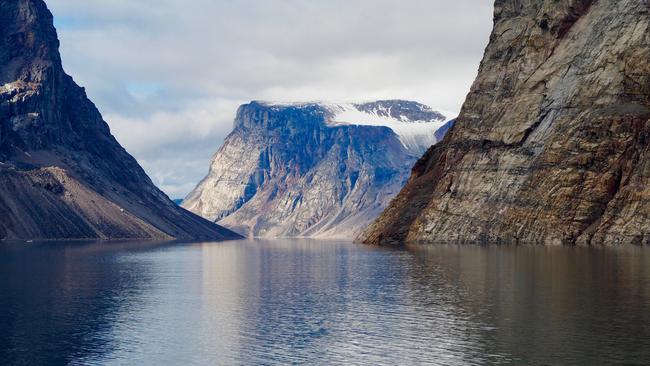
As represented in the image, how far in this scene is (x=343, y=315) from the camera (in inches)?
2908

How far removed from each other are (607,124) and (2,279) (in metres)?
125

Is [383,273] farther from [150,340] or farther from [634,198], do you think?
[634,198]

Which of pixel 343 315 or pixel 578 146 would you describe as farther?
pixel 578 146

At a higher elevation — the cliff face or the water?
the cliff face

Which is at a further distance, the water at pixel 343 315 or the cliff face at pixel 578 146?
the cliff face at pixel 578 146

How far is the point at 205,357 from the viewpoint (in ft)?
185

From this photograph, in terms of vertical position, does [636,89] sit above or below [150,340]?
above

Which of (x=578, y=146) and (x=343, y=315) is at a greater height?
(x=578, y=146)

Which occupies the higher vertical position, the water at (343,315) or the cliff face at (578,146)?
the cliff face at (578,146)

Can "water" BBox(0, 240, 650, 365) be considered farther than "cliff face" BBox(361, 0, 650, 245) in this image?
No

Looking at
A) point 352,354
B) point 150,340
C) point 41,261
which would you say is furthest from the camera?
point 41,261

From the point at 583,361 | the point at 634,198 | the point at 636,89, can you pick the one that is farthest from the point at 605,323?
the point at 636,89

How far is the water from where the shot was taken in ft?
184

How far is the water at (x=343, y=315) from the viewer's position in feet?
184
